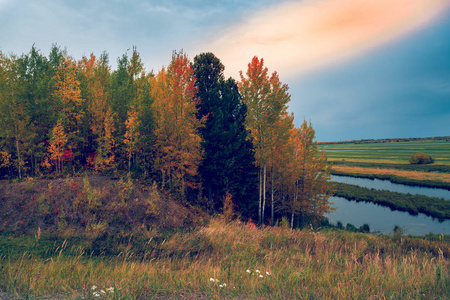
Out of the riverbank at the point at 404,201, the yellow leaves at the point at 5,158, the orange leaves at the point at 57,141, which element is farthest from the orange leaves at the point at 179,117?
the riverbank at the point at 404,201

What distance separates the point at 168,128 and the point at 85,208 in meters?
9.42

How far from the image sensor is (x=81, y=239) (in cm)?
1276

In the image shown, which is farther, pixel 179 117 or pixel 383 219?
pixel 383 219

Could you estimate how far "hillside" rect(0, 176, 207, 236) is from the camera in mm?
15242

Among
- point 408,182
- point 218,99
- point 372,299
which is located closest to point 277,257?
point 372,299

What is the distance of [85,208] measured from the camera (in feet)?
54.6

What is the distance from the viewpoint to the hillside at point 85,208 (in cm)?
1524

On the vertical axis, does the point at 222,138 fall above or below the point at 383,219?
A: above

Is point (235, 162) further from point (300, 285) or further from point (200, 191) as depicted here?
point (300, 285)

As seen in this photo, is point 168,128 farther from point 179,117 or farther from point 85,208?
point 85,208

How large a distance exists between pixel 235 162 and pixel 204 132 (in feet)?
14.6

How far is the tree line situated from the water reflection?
17829 millimetres

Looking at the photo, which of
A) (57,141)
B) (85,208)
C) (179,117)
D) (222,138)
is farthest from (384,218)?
(57,141)

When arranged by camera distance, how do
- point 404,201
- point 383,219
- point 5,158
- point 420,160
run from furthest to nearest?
1. point 420,160
2. point 404,201
3. point 383,219
4. point 5,158
